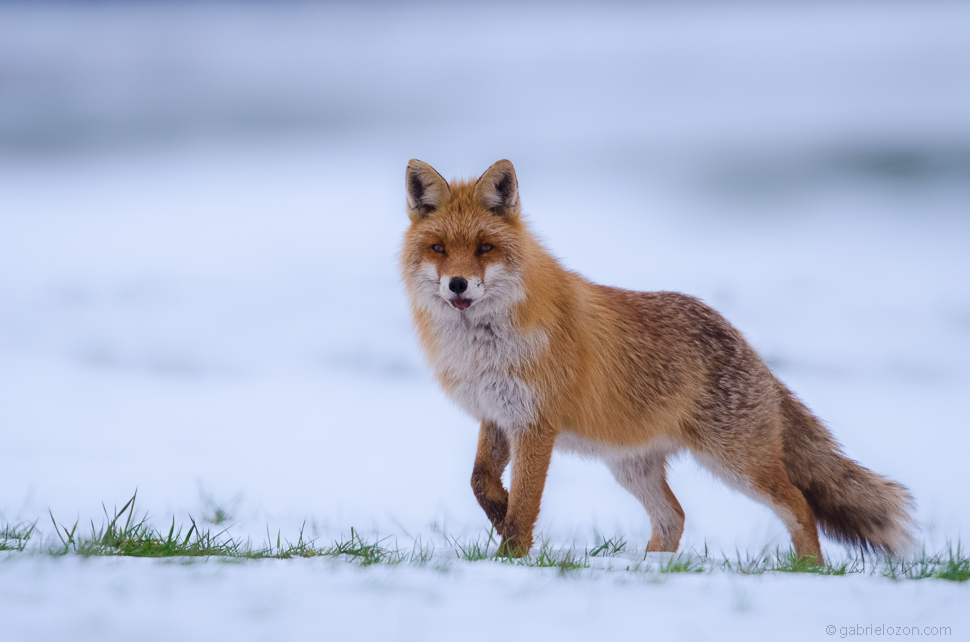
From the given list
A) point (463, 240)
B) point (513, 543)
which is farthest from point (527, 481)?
point (463, 240)

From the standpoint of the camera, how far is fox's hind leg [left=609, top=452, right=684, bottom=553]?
5441mm

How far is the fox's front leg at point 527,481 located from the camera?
171 inches

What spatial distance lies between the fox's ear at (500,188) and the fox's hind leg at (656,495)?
214cm

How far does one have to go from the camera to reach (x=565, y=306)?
4715 mm

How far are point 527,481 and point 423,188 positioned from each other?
188 centimetres

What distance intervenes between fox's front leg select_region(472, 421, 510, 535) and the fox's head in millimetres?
867

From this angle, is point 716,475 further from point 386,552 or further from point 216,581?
point 216,581

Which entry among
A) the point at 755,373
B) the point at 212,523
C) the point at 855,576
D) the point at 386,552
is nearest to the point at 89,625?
the point at 386,552

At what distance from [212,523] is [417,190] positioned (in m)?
2.42

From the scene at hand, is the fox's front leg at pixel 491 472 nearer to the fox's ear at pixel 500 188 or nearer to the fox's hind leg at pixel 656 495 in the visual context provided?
the fox's hind leg at pixel 656 495

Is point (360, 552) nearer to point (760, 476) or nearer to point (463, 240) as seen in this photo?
point (463, 240)

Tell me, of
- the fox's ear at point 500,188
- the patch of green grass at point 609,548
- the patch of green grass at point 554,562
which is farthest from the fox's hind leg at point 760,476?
the fox's ear at point 500,188

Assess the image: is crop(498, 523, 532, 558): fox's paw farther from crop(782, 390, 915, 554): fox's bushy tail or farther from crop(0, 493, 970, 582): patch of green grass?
crop(782, 390, 915, 554): fox's bushy tail

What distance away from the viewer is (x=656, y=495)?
5.48 m
